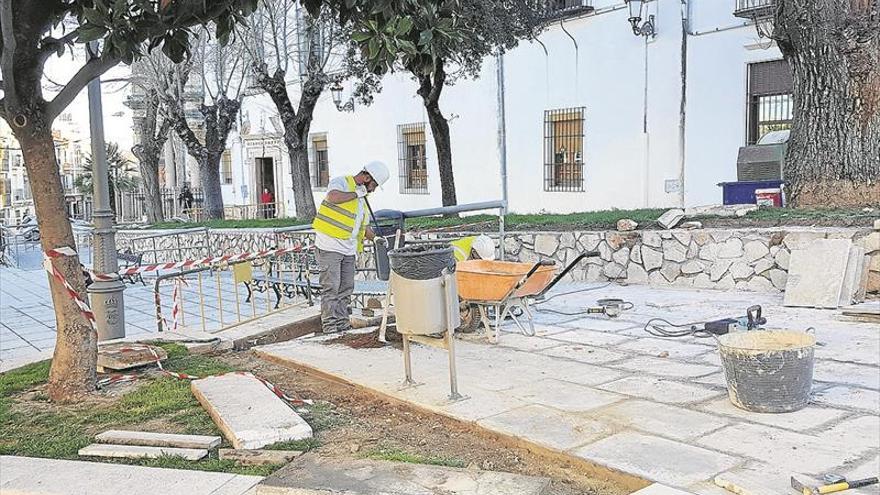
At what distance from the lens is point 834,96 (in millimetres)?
8500

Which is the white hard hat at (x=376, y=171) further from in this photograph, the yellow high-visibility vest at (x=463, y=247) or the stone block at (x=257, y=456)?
the stone block at (x=257, y=456)

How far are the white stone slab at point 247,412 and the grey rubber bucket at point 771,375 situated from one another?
236cm

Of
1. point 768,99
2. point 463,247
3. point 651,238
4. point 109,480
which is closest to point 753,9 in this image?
point 768,99

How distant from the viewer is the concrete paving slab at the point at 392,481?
333 cm

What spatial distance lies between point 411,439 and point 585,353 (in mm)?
2074

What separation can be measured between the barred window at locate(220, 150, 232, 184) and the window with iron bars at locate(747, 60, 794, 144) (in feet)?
64.7

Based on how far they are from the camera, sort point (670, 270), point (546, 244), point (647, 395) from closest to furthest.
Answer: point (647, 395) < point (670, 270) < point (546, 244)

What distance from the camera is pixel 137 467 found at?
3.83 meters

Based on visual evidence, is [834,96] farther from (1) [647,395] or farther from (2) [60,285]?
(2) [60,285]

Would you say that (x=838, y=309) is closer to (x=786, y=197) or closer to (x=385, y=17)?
(x=786, y=197)

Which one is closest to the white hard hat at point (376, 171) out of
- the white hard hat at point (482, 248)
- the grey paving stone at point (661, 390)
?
the white hard hat at point (482, 248)

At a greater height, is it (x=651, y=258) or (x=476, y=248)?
(x=476, y=248)

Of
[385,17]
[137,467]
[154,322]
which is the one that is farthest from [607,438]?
[154,322]

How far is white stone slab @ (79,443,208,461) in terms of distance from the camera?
3.99 m
